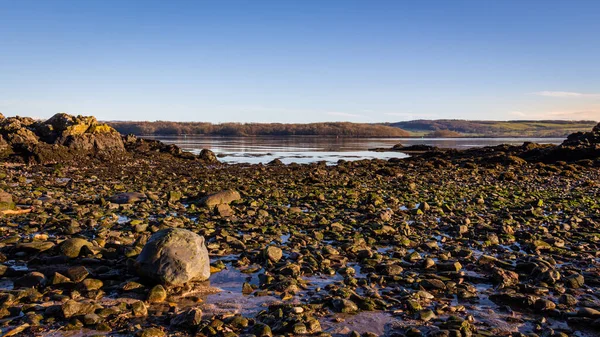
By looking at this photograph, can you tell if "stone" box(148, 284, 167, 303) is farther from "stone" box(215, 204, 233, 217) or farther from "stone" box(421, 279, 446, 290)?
"stone" box(215, 204, 233, 217)

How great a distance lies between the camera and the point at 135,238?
9164 mm

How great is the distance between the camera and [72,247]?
303 inches

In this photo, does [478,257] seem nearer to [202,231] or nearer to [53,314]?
[202,231]

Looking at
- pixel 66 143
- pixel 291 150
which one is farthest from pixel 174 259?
pixel 291 150

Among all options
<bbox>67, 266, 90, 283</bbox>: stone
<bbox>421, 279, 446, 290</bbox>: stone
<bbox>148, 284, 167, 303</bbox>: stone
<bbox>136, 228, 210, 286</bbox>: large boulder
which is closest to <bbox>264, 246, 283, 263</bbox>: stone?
<bbox>136, 228, 210, 286</bbox>: large boulder

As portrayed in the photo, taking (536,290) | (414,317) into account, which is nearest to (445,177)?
(536,290)

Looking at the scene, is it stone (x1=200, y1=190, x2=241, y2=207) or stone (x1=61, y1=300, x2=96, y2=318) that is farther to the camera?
stone (x1=200, y1=190, x2=241, y2=207)

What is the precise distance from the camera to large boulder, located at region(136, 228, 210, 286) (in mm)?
6384

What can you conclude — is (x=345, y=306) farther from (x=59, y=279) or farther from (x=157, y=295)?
(x=59, y=279)

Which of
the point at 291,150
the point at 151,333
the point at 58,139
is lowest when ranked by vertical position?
the point at 291,150

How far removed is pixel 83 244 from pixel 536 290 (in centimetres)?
768

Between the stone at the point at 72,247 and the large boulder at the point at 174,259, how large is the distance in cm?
176

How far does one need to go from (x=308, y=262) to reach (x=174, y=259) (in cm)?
249

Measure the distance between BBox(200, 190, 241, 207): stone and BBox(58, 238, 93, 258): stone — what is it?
5468 mm
